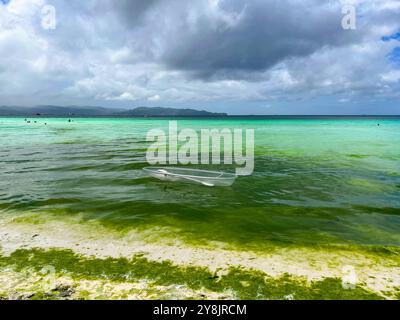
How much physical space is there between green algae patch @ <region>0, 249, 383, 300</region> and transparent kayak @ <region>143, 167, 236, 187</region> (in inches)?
389

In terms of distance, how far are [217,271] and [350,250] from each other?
4771mm

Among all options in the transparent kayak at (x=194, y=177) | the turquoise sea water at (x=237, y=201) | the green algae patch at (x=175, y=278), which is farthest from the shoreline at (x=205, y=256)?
the transparent kayak at (x=194, y=177)

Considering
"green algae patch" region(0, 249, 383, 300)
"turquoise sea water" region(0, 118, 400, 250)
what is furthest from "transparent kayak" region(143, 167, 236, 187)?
"green algae patch" region(0, 249, 383, 300)

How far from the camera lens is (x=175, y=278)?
8062mm

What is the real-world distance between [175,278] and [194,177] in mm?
11637

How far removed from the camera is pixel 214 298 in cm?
716

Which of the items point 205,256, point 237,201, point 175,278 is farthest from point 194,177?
point 175,278

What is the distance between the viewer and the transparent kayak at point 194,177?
18.6 m

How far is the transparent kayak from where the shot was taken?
61.1 ft

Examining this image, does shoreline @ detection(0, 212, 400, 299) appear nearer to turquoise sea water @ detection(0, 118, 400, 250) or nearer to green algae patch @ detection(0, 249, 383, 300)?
green algae patch @ detection(0, 249, 383, 300)

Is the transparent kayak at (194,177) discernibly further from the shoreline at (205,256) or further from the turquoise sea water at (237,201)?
the shoreline at (205,256)

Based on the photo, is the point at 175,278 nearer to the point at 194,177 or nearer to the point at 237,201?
the point at 237,201

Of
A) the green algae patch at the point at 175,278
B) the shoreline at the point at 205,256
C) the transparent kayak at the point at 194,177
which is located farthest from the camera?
the transparent kayak at the point at 194,177

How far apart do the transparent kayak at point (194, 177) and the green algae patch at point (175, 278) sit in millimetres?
9889
